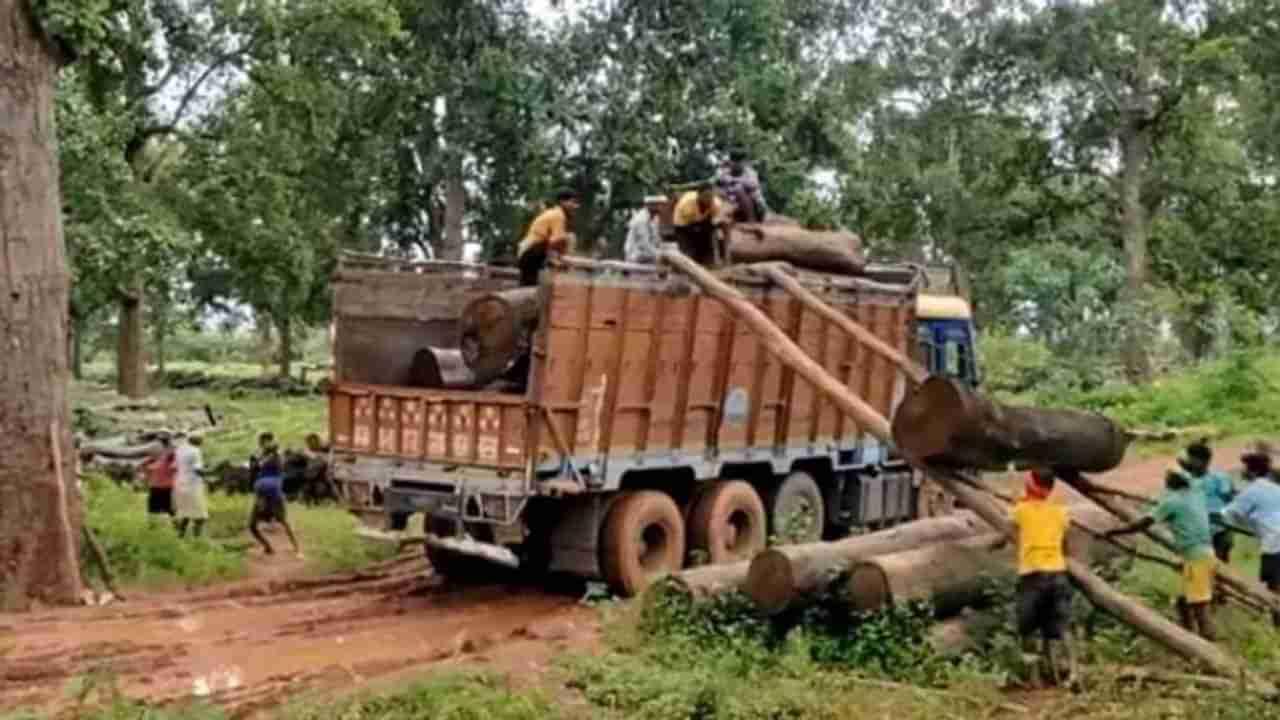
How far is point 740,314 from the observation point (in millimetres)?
13352

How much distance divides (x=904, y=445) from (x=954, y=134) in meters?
26.5

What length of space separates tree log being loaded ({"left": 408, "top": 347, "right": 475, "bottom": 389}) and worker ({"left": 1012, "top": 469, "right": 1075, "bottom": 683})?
484cm

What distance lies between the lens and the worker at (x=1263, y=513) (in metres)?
11.8

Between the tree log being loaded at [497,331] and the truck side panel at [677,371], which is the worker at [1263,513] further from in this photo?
the tree log being loaded at [497,331]

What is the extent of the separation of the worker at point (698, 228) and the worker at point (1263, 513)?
4935 millimetres

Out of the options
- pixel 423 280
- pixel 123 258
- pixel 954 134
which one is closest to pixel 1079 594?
pixel 423 280

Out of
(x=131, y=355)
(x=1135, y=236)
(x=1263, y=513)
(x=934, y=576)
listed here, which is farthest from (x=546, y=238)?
(x=1135, y=236)

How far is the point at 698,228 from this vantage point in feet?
47.6

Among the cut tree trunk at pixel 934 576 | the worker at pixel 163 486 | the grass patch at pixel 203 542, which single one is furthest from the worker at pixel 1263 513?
the worker at pixel 163 486

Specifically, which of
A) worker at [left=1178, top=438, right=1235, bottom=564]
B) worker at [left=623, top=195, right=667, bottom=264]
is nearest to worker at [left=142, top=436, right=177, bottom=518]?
worker at [left=623, top=195, right=667, bottom=264]

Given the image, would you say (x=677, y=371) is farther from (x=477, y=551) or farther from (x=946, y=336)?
(x=946, y=336)

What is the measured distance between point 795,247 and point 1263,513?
16.9ft

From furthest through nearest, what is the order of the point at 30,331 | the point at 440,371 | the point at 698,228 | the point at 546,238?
the point at 698,228 → the point at 546,238 → the point at 440,371 → the point at 30,331

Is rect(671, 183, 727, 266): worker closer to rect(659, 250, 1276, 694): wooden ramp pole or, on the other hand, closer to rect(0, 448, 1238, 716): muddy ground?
rect(659, 250, 1276, 694): wooden ramp pole
